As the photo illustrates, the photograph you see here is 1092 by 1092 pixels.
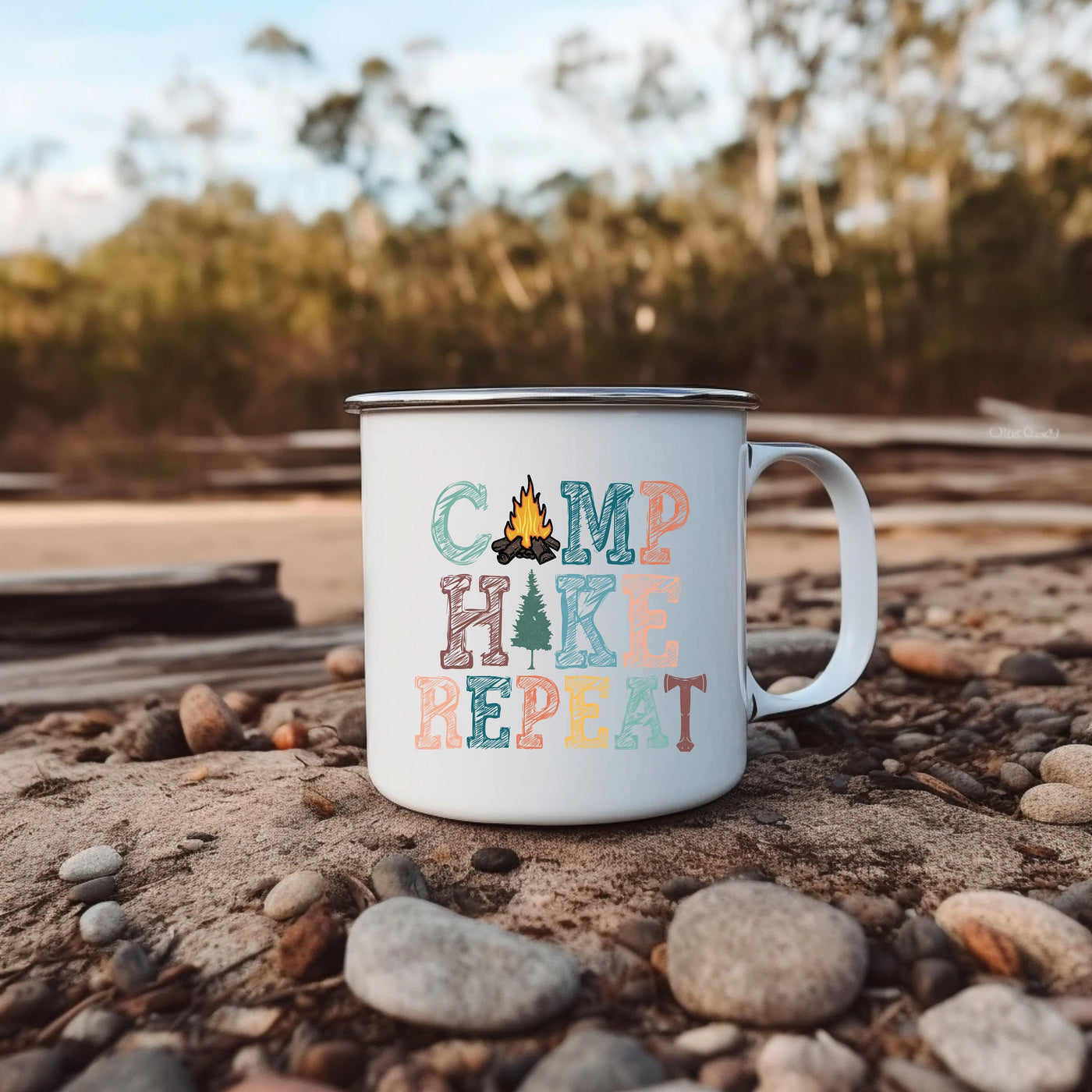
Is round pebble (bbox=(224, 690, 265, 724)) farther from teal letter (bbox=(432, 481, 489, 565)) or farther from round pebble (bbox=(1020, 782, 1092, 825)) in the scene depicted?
round pebble (bbox=(1020, 782, 1092, 825))

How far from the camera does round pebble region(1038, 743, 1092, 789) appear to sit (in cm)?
167

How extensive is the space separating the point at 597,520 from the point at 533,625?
0.15 m

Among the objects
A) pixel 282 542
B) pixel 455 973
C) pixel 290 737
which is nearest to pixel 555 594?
pixel 455 973

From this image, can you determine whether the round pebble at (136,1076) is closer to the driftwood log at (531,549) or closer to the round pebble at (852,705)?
the driftwood log at (531,549)

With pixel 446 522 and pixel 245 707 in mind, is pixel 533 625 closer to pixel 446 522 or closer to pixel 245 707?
pixel 446 522

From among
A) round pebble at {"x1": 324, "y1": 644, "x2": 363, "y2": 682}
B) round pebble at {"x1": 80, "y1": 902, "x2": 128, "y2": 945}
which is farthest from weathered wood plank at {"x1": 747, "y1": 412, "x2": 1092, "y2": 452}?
round pebble at {"x1": 80, "y1": 902, "x2": 128, "y2": 945}

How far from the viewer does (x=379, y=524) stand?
4.86 feet

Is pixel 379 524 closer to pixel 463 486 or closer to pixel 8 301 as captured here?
pixel 463 486

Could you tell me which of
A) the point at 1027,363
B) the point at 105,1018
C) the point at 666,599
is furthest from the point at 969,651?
the point at 1027,363

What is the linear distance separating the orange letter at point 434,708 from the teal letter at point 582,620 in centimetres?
15

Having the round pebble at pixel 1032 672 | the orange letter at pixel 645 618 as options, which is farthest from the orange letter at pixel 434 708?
the round pebble at pixel 1032 672

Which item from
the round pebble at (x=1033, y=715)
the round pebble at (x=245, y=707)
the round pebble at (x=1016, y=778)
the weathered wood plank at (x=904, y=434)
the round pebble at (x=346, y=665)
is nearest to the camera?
the round pebble at (x=1016, y=778)

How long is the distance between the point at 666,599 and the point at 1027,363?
6083 mm

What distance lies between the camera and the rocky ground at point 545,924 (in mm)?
1036
